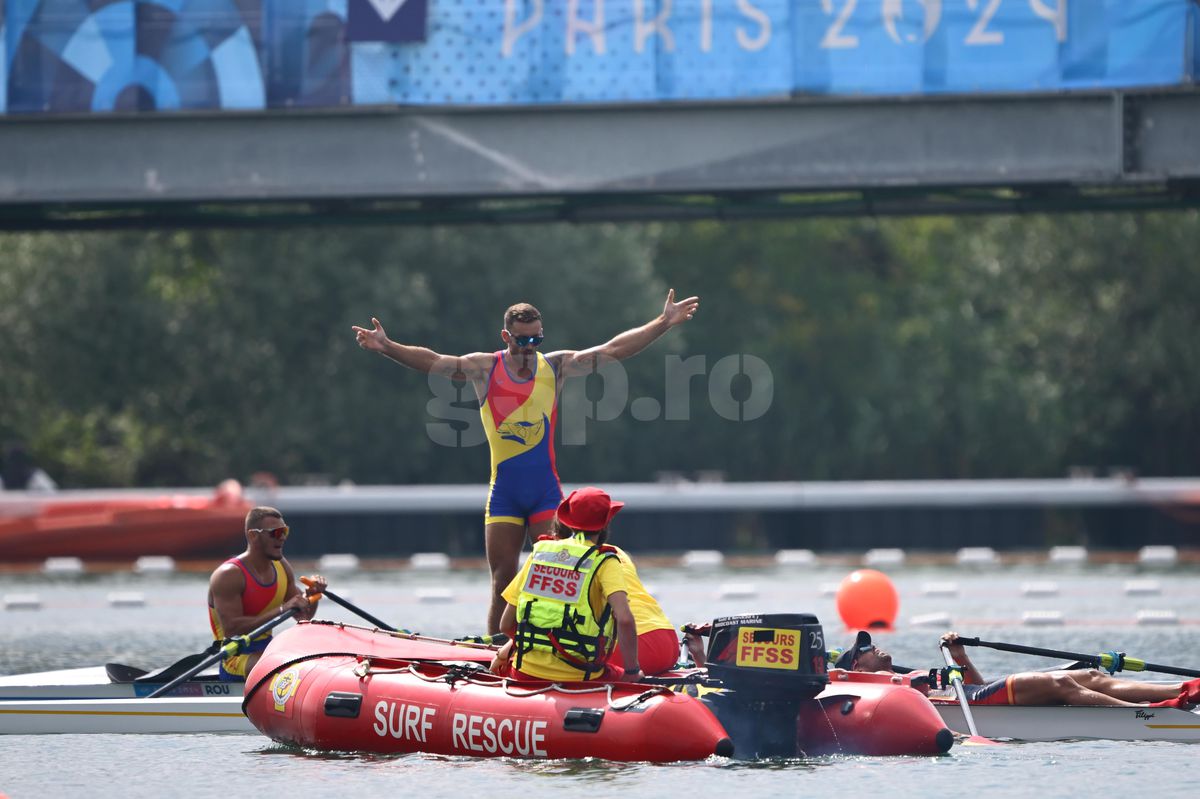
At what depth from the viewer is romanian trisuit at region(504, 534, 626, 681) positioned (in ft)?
34.8

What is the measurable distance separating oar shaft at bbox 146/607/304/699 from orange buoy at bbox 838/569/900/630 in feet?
21.9

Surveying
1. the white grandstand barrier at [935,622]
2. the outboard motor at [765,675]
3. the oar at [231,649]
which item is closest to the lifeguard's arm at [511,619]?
the outboard motor at [765,675]

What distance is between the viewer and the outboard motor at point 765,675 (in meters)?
10.4

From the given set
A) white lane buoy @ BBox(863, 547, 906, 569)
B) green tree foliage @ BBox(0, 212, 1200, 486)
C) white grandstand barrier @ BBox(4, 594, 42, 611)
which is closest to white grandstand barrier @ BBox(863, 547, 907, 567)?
white lane buoy @ BBox(863, 547, 906, 569)

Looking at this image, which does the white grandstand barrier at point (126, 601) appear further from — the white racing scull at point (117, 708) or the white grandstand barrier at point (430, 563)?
the white racing scull at point (117, 708)

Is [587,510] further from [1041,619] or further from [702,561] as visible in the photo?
[702,561]

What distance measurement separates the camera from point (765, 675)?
10453 mm

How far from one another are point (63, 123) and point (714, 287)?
31.2 metres

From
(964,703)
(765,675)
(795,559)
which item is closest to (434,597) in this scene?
(795,559)

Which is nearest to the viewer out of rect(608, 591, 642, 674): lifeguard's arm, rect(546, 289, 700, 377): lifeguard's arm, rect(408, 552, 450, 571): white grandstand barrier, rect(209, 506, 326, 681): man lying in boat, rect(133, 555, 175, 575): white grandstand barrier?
rect(608, 591, 642, 674): lifeguard's arm

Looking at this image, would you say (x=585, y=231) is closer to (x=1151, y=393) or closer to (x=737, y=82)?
(x=1151, y=393)

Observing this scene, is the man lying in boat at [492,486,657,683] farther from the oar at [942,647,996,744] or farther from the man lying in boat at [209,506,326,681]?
the man lying in boat at [209,506,326,681]

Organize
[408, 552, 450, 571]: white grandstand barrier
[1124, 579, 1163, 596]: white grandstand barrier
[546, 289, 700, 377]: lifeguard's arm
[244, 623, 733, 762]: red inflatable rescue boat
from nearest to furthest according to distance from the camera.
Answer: [244, 623, 733, 762]: red inflatable rescue boat < [546, 289, 700, 377]: lifeguard's arm < [1124, 579, 1163, 596]: white grandstand barrier < [408, 552, 450, 571]: white grandstand barrier

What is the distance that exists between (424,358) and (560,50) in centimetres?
571
